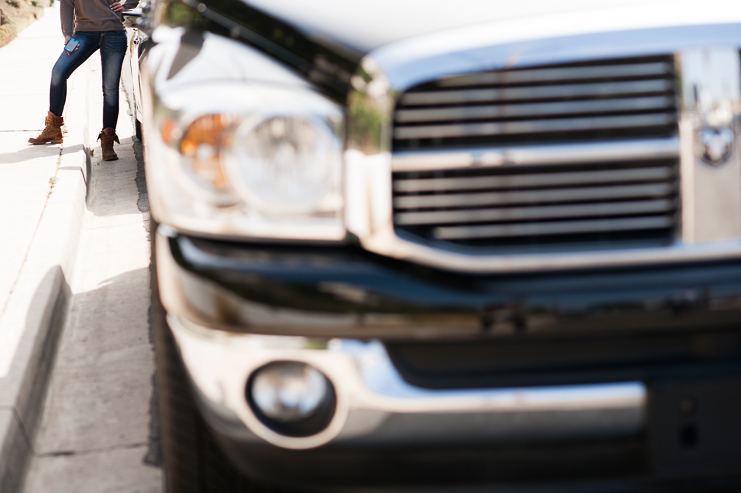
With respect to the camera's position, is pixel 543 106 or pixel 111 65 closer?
pixel 543 106

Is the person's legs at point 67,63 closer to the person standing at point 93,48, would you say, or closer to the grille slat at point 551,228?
the person standing at point 93,48

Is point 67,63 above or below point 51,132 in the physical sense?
above

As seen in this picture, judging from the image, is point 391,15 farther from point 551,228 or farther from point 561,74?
point 551,228

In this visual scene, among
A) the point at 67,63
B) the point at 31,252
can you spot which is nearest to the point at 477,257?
the point at 31,252

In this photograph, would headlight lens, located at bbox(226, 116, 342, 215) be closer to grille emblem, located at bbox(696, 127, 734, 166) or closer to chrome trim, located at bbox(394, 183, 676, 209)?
chrome trim, located at bbox(394, 183, 676, 209)

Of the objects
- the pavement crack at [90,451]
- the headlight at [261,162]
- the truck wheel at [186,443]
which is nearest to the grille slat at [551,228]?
the headlight at [261,162]

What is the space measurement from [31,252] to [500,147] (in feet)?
11.0

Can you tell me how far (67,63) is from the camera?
704 cm

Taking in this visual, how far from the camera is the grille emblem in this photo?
1486 millimetres

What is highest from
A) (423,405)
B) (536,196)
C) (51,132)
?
(51,132)

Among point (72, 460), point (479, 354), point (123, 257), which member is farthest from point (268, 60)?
point (123, 257)

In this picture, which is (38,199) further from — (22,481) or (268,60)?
(268,60)

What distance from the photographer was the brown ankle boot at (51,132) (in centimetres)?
721

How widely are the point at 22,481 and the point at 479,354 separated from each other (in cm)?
175
